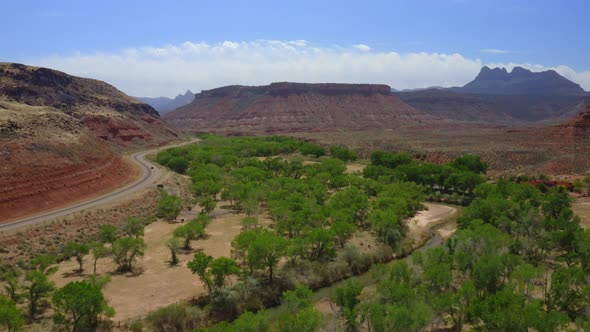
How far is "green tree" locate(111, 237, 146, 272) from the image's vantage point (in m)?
40.0

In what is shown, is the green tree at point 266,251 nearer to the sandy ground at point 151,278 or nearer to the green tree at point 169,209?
the sandy ground at point 151,278

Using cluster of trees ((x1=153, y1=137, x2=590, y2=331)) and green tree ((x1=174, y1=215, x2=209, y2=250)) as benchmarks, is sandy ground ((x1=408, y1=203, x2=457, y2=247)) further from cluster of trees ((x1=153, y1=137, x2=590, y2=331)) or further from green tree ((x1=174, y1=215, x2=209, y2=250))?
green tree ((x1=174, y1=215, x2=209, y2=250))

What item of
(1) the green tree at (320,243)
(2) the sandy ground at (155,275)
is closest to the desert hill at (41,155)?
(2) the sandy ground at (155,275)

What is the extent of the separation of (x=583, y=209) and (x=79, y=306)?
68.9 meters

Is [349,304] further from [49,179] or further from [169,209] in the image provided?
[49,179]

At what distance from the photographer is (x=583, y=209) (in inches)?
2461

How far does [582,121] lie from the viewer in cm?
13588

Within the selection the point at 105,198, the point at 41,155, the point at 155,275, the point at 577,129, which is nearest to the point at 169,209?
the point at 105,198

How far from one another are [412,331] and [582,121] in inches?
5701

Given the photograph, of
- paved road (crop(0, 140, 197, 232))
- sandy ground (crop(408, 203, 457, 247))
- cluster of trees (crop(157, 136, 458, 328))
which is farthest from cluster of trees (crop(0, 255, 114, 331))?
sandy ground (crop(408, 203, 457, 247))

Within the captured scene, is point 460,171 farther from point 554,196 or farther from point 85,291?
point 85,291

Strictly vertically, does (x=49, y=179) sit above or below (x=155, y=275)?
above

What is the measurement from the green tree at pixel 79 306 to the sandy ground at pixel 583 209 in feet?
188

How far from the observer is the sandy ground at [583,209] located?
182 feet
